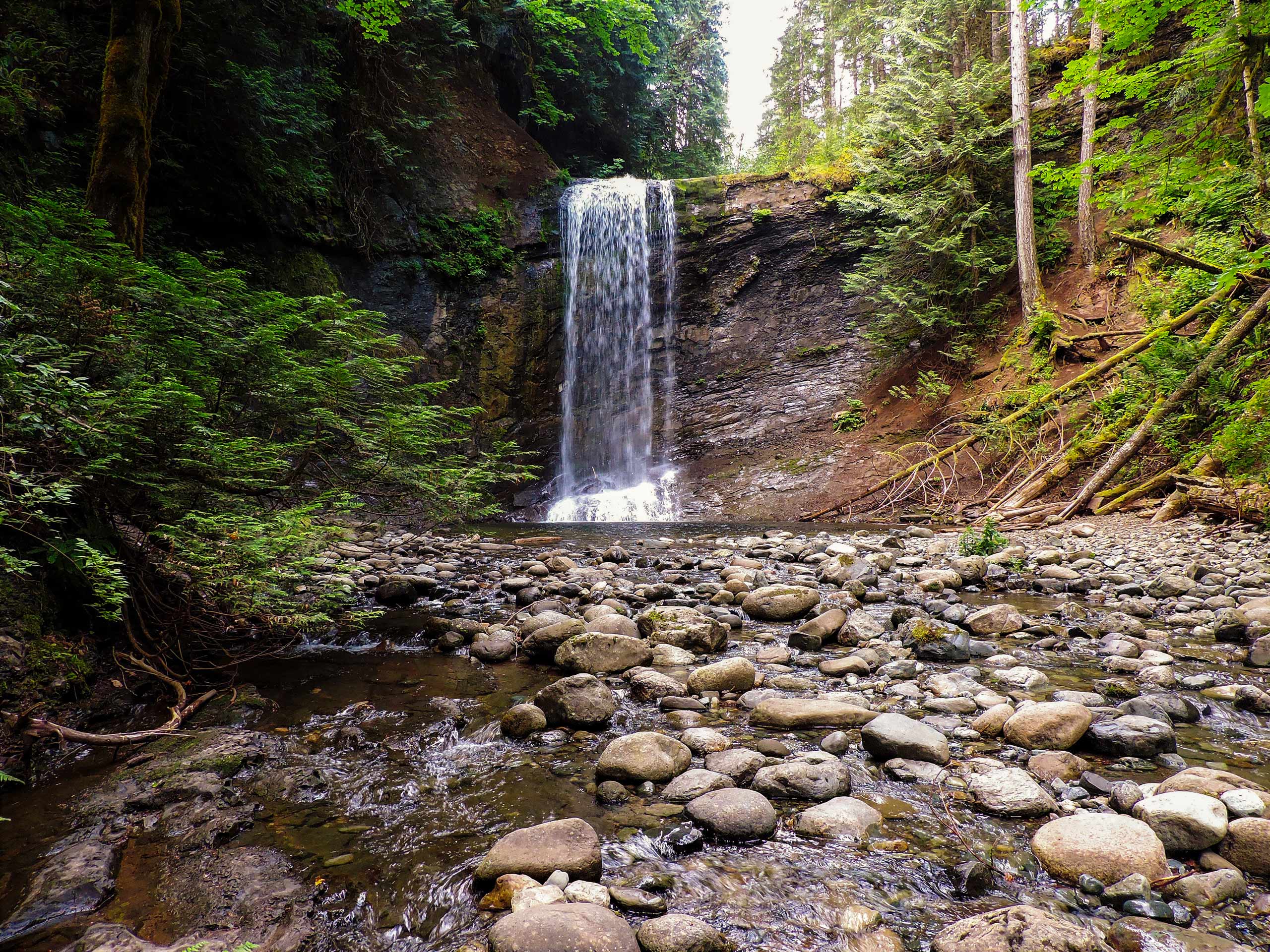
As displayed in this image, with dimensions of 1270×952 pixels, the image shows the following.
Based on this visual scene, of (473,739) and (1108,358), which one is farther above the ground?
(1108,358)

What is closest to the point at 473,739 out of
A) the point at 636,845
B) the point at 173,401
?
the point at 636,845

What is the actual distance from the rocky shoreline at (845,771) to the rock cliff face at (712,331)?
929cm

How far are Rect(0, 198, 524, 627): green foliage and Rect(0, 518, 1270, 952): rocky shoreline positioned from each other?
74 cm

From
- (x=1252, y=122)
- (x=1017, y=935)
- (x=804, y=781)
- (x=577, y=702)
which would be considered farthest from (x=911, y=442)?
(x=1017, y=935)

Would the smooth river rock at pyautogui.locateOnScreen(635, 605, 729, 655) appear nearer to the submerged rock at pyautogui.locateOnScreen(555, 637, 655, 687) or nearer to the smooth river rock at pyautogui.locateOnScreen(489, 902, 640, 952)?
the submerged rock at pyautogui.locateOnScreen(555, 637, 655, 687)

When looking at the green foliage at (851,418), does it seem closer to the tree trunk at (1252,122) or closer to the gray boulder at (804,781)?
the tree trunk at (1252,122)

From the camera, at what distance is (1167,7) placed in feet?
14.5

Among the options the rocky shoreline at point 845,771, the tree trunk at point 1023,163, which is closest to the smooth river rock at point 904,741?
the rocky shoreline at point 845,771

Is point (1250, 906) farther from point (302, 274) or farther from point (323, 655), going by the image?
point (302, 274)

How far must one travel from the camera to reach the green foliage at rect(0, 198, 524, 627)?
80.1 inches

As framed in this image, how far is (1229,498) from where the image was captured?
5457mm

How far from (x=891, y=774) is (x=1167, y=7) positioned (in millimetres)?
6001

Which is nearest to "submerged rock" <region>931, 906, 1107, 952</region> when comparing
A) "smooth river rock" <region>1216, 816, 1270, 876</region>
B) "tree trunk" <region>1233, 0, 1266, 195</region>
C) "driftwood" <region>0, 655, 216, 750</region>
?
"smooth river rock" <region>1216, 816, 1270, 876</region>

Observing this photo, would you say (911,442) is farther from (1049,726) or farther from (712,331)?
(1049,726)
